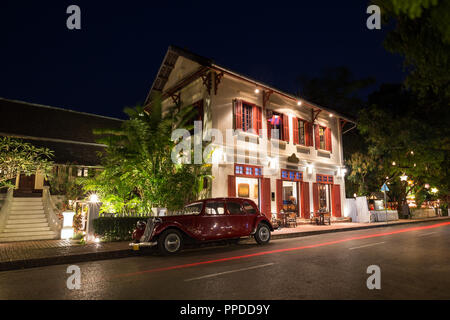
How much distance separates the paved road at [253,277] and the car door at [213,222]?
86 centimetres

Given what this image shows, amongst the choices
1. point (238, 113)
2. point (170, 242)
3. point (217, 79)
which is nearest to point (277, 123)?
point (238, 113)

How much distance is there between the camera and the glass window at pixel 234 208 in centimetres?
985

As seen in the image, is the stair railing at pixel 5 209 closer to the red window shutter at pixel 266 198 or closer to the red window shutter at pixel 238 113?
the red window shutter at pixel 238 113

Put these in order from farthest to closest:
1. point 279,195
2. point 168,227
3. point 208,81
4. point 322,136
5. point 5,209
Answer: point 322,136 < point 279,195 < point 208,81 < point 5,209 < point 168,227

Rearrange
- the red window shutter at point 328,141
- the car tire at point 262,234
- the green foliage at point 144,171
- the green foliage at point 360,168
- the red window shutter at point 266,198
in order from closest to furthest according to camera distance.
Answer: the car tire at point 262,234 → the green foliage at point 144,171 → the red window shutter at point 266,198 → the red window shutter at point 328,141 → the green foliage at point 360,168

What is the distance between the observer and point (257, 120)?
16.5 meters

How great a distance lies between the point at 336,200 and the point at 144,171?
46.4 ft

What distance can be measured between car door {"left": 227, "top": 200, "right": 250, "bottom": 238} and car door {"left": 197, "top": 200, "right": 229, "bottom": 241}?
20 centimetres

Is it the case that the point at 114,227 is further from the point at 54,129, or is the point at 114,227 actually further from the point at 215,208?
the point at 54,129

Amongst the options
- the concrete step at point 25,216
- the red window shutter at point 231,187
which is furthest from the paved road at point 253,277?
the concrete step at point 25,216

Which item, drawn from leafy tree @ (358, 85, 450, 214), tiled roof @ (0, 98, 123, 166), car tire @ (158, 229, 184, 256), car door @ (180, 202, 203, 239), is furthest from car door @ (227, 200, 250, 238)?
leafy tree @ (358, 85, 450, 214)

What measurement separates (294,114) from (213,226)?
11668 millimetres

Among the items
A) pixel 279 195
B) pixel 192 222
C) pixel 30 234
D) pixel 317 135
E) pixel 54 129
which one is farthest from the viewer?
pixel 54 129

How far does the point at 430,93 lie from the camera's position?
16.5 metres
